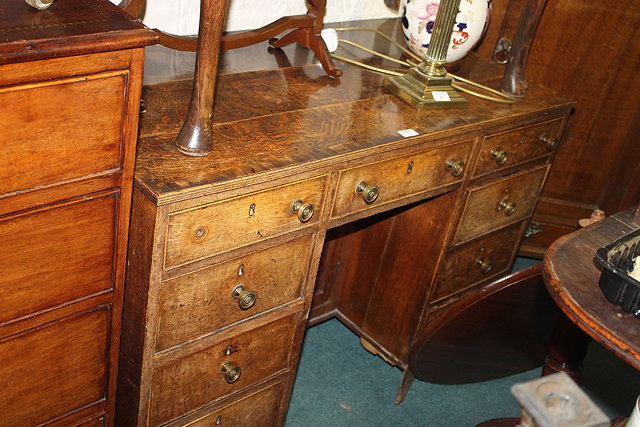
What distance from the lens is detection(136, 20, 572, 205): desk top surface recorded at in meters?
1.83

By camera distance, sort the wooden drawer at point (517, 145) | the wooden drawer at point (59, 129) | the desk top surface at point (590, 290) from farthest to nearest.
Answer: the wooden drawer at point (517, 145), the desk top surface at point (590, 290), the wooden drawer at point (59, 129)

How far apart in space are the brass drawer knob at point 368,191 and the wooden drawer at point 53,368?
2.55ft

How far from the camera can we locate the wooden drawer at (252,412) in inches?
89.5

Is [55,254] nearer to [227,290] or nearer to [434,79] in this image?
[227,290]

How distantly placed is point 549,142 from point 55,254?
191 centimetres

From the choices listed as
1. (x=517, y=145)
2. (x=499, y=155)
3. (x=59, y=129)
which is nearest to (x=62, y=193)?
(x=59, y=129)

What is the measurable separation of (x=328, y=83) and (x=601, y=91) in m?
1.61

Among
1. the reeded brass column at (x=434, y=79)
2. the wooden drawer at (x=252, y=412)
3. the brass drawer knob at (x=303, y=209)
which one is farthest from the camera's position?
the reeded brass column at (x=434, y=79)

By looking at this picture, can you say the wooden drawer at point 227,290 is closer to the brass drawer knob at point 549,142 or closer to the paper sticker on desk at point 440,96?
the paper sticker on desk at point 440,96

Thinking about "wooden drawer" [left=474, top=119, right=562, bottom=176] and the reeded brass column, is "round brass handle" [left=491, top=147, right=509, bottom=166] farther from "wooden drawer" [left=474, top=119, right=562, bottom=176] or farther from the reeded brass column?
the reeded brass column

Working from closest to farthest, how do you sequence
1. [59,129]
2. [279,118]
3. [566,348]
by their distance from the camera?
[59,129]
[279,118]
[566,348]

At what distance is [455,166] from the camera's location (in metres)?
2.46

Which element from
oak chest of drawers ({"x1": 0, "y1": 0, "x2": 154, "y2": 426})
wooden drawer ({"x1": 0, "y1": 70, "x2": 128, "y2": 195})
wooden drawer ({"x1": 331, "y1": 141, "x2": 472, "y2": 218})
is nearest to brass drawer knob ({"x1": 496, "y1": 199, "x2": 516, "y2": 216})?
wooden drawer ({"x1": 331, "y1": 141, "x2": 472, "y2": 218})

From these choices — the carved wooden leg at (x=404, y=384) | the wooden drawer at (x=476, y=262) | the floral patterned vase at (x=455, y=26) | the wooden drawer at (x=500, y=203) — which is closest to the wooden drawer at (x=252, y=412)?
the carved wooden leg at (x=404, y=384)
